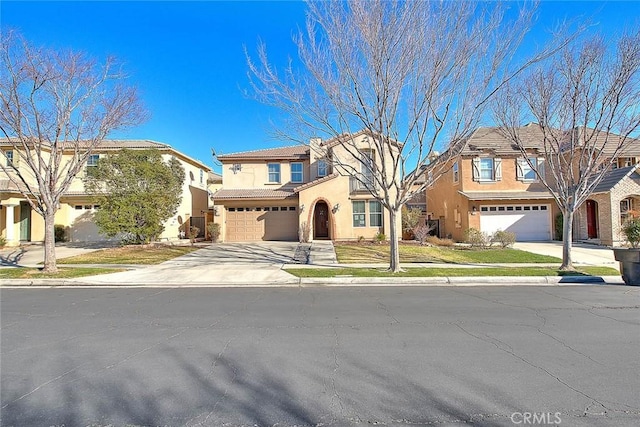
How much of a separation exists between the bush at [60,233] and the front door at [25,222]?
2.65 meters

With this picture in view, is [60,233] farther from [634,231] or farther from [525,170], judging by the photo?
[634,231]

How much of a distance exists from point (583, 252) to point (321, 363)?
18.8 m

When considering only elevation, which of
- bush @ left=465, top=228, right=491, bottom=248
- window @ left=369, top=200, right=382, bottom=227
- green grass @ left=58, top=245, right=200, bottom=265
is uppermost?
window @ left=369, top=200, right=382, bottom=227

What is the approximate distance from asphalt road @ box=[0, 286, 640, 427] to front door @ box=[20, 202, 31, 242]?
827 inches

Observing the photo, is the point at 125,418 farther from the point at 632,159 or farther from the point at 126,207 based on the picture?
the point at 632,159

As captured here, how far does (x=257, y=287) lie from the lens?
1085cm

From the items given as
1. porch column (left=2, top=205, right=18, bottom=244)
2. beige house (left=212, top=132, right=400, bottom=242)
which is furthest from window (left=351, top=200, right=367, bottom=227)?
porch column (left=2, top=205, right=18, bottom=244)

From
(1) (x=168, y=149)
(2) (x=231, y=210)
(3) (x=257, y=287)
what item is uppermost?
(1) (x=168, y=149)

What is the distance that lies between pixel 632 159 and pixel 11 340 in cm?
3145

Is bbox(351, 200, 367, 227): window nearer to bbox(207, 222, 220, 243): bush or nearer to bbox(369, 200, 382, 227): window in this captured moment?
bbox(369, 200, 382, 227): window

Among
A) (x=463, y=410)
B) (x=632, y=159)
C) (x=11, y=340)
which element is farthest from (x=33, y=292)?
(x=632, y=159)

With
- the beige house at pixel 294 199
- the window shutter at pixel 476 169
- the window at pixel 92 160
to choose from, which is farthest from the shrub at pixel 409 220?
the window at pixel 92 160

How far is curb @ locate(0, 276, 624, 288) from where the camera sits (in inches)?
439

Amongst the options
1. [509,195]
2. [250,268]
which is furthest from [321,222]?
[509,195]
